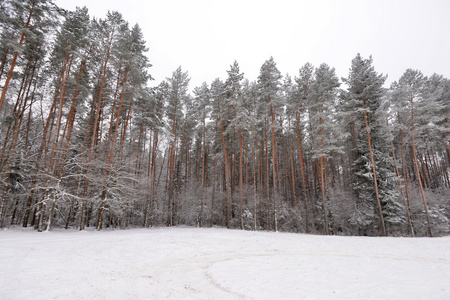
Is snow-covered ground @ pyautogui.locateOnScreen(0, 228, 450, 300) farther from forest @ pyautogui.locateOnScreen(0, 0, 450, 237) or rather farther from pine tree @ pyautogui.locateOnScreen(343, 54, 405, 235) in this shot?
pine tree @ pyautogui.locateOnScreen(343, 54, 405, 235)

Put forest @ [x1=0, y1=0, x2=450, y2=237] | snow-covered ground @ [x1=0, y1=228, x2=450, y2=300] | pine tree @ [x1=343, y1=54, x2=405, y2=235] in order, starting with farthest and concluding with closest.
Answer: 1. pine tree @ [x1=343, y1=54, x2=405, y2=235]
2. forest @ [x1=0, y1=0, x2=450, y2=237]
3. snow-covered ground @ [x1=0, y1=228, x2=450, y2=300]

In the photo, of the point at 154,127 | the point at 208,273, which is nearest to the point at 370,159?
the point at 208,273

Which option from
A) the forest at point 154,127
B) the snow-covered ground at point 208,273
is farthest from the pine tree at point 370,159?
the snow-covered ground at point 208,273

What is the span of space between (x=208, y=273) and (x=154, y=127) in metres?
19.6

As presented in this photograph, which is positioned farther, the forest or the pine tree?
the pine tree

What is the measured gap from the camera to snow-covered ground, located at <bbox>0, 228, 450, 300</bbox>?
4.91m

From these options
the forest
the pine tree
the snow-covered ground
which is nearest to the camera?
the snow-covered ground

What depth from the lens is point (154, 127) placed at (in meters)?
23.5

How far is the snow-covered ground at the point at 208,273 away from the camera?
4914 millimetres

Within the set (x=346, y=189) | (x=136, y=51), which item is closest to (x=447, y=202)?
(x=346, y=189)

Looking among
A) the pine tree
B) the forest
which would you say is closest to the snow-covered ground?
the forest

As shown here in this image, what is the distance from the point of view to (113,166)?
16.2 meters

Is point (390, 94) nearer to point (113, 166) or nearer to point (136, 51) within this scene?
point (136, 51)

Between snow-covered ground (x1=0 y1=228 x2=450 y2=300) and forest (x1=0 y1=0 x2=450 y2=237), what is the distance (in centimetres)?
780
